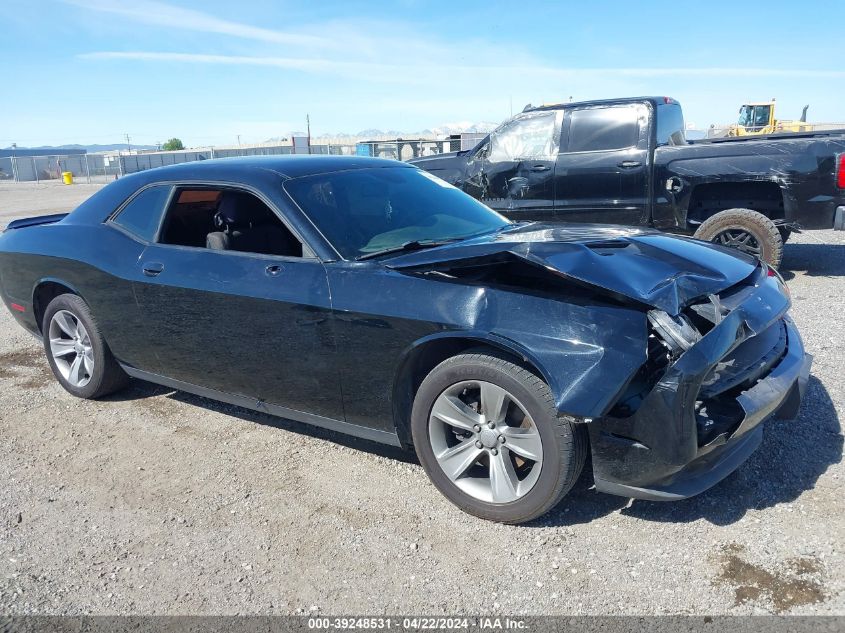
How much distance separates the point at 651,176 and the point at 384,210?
15.6 ft

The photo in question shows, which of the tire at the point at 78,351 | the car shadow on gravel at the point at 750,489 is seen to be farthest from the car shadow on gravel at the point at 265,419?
the car shadow on gravel at the point at 750,489

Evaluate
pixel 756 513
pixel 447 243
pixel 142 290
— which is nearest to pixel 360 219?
pixel 447 243

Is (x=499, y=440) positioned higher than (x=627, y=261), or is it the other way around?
(x=627, y=261)

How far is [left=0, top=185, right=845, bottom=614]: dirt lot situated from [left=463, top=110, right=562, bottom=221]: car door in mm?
4627

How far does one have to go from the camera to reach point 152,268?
13.6 ft

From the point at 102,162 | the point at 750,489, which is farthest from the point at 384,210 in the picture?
the point at 102,162

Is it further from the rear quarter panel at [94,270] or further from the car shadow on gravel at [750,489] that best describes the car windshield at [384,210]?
the car shadow on gravel at [750,489]

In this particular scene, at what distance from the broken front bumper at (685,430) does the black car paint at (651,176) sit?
4.73 metres

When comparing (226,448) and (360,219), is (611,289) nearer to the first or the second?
(360,219)

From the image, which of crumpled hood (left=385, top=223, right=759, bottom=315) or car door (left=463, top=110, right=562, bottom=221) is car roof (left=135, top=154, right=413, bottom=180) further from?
car door (left=463, top=110, right=562, bottom=221)

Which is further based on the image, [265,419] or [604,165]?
[604,165]

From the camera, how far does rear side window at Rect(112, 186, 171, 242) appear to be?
14.3 feet

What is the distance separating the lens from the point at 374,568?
9.39ft

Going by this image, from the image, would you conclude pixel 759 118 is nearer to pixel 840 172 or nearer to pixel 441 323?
pixel 840 172
